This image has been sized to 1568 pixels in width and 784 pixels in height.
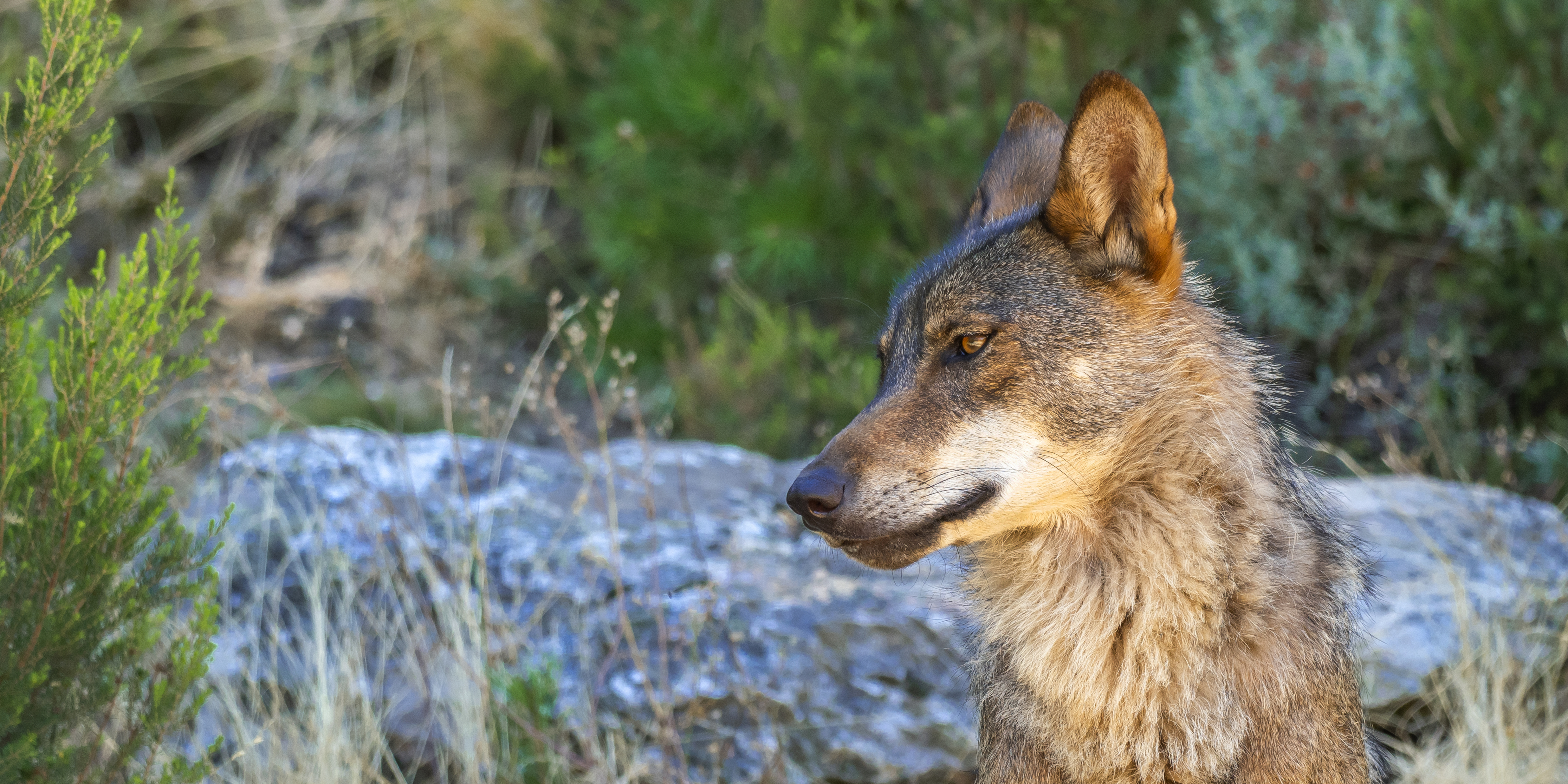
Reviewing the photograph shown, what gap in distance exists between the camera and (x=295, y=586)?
14.1 feet

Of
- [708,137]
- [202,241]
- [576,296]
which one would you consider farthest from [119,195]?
[708,137]

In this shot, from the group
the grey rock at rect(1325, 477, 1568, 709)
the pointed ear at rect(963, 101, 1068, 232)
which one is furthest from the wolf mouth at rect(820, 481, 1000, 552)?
the grey rock at rect(1325, 477, 1568, 709)

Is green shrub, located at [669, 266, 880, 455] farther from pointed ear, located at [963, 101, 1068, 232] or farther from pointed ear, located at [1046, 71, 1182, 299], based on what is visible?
pointed ear, located at [1046, 71, 1182, 299]

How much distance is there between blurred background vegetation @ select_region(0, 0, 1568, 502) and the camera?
5332mm

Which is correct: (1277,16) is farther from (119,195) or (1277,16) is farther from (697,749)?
(119,195)

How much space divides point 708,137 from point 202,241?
3469 millimetres

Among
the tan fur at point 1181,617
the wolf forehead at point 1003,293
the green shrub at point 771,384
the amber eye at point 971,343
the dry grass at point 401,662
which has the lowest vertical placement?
the dry grass at point 401,662

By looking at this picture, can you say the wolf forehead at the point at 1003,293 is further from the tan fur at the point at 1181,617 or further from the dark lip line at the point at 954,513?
the dark lip line at the point at 954,513

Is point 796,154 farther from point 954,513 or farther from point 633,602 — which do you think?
point 954,513

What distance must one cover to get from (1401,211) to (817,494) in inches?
187

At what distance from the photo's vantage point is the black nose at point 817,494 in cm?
254

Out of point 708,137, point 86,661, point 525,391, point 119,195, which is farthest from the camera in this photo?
point 119,195

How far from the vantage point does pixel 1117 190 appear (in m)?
2.76

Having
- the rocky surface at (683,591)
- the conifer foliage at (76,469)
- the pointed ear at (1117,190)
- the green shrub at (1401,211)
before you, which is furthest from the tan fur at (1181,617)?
the green shrub at (1401,211)
